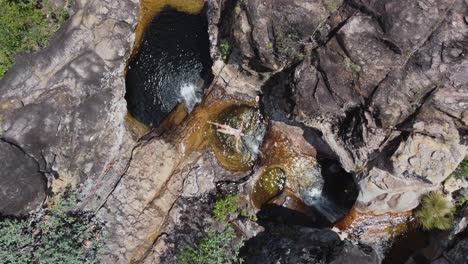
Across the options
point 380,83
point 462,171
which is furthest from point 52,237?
point 462,171

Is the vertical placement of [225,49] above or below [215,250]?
above

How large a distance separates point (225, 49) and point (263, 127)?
3.21m

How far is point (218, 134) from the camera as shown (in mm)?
14258

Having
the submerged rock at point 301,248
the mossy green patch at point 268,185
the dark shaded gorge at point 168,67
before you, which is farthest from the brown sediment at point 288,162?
the dark shaded gorge at point 168,67

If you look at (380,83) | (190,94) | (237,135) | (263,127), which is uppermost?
(380,83)

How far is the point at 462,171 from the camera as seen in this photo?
35.7ft

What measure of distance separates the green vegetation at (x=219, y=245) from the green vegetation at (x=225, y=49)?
4853mm

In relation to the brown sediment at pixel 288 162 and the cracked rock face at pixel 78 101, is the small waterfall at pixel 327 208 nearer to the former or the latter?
the brown sediment at pixel 288 162

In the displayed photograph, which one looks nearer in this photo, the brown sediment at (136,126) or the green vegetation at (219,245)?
the green vegetation at (219,245)

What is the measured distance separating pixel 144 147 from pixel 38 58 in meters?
4.31

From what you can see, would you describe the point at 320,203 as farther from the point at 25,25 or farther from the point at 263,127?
the point at 25,25

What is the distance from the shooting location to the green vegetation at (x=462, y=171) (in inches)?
423

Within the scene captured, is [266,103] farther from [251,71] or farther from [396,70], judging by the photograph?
[396,70]

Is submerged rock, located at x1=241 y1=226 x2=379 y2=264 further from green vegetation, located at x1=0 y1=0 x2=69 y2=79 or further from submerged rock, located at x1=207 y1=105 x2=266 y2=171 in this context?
green vegetation, located at x1=0 y1=0 x2=69 y2=79
